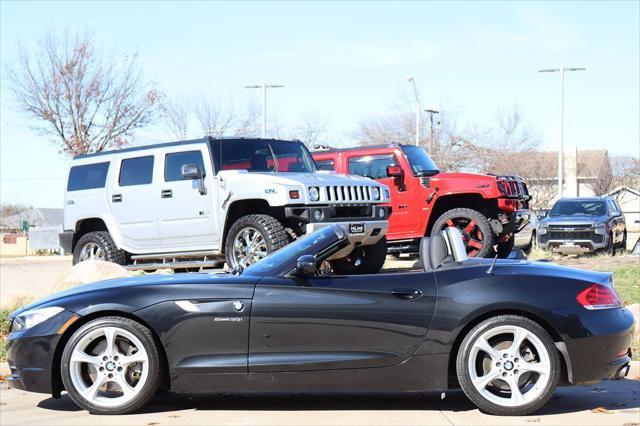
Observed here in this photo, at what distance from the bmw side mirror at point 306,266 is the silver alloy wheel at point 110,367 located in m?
1.14

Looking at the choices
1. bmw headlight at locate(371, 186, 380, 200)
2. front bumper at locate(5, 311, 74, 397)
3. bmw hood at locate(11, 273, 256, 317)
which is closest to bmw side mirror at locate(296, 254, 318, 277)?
bmw hood at locate(11, 273, 256, 317)

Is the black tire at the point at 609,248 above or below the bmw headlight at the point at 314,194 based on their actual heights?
below

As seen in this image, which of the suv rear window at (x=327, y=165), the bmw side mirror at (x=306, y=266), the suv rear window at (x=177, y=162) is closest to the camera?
the bmw side mirror at (x=306, y=266)

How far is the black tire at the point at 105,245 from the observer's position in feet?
41.5

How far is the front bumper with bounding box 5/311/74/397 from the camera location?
604cm

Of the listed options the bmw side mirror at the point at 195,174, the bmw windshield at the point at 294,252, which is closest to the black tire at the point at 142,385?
the bmw windshield at the point at 294,252

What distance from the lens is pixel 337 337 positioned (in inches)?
231

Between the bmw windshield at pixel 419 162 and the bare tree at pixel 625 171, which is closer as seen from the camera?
the bmw windshield at pixel 419 162

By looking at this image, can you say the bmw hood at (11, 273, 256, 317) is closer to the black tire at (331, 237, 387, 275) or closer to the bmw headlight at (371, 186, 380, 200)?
the black tire at (331, 237, 387, 275)

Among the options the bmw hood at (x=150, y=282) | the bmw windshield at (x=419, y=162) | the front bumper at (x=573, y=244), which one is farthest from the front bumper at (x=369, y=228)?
the front bumper at (x=573, y=244)

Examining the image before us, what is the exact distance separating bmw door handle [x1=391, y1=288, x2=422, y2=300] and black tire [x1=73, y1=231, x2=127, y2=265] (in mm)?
7438

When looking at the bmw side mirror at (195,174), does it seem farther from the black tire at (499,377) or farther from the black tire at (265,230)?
the black tire at (499,377)

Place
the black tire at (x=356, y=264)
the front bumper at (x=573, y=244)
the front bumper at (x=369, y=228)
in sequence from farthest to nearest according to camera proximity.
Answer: the front bumper at (x=573, y=244)
the front bumper at (x=369, y=228)
the black tire at (x=356, y=264)

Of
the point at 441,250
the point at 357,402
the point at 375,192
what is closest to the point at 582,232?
the point at 375,192
